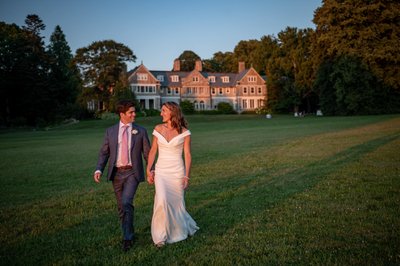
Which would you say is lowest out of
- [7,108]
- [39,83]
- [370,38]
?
[7,108]

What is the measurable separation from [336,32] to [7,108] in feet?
162

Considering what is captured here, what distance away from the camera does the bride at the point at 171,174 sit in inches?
209

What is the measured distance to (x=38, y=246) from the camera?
213 inches

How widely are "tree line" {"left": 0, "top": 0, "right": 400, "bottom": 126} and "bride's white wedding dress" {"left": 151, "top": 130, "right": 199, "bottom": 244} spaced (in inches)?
1824

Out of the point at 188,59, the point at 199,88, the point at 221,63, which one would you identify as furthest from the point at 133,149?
the point at 221,63

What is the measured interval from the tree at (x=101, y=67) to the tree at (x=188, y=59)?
41.8 metres

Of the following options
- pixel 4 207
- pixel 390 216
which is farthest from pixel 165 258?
pixel 4 207

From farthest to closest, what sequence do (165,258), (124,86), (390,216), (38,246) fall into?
(124,86) < (390,216) < (38,246) < (165,258)

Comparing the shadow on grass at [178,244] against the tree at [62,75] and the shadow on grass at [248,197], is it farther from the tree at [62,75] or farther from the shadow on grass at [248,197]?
the tree at [62,75]

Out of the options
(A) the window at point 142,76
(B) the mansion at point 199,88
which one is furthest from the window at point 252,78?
(A) the window at point 142,76

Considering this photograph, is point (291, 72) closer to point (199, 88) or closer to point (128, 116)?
point (199, 88)

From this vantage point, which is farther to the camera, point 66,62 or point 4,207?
point 66,62

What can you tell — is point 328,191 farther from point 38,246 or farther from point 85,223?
point 38,246

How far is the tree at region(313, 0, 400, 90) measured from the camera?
45.3 meters
